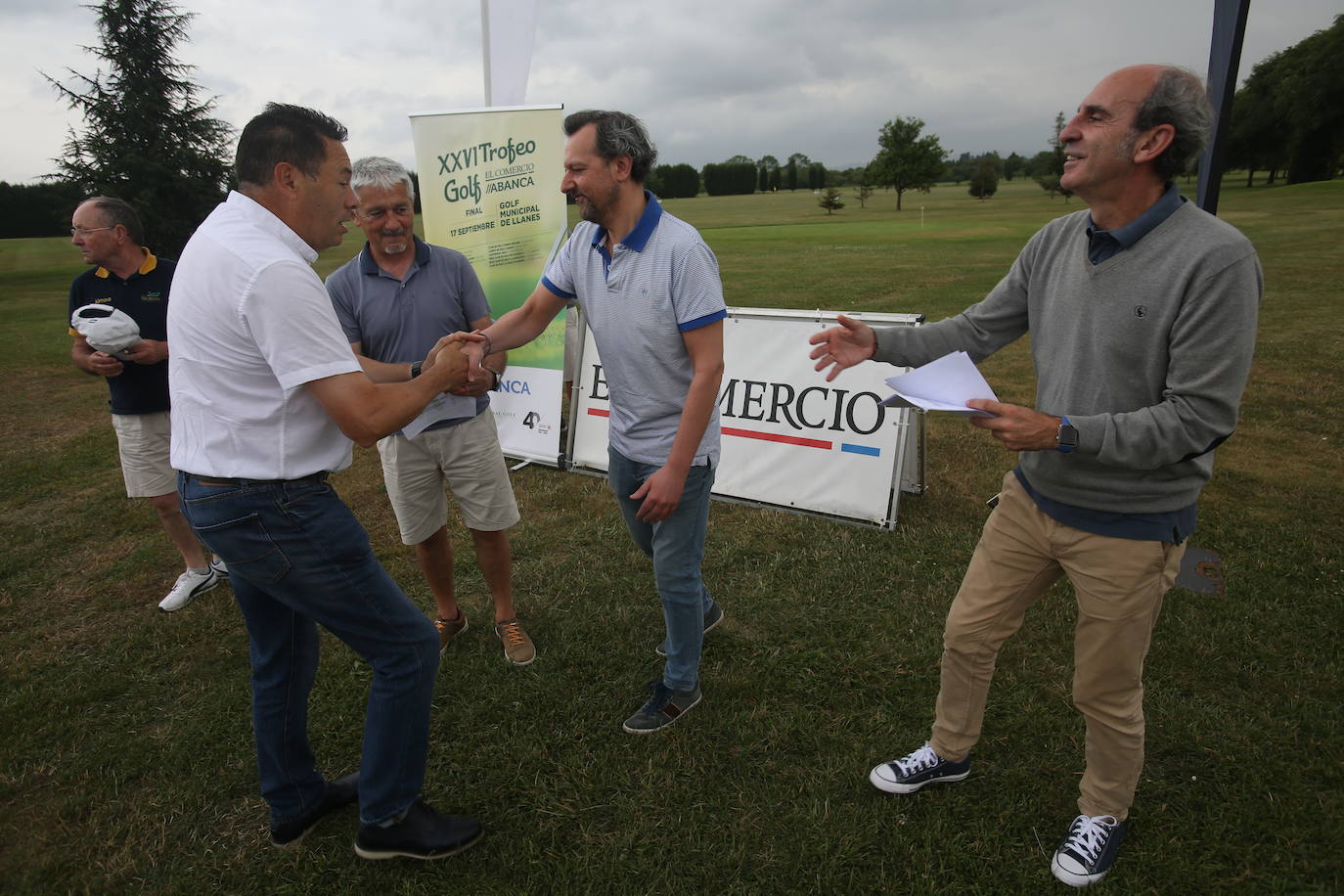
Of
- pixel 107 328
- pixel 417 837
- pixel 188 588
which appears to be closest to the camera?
pixel 417 837

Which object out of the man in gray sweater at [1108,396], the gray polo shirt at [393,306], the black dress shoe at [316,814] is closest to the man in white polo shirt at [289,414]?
the black dress shoe at [316,814]

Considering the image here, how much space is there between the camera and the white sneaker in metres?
4.29

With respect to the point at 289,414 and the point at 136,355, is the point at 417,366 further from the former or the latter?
the point at 136,355

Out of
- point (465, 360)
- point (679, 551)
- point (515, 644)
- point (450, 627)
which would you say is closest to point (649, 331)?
point (465, 360)

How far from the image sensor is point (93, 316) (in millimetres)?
3896

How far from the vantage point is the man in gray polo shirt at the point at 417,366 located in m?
3.30

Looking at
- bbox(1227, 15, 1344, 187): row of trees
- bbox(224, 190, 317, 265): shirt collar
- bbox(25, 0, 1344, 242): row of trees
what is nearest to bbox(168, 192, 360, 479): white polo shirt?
bbox(224, 190, 317, 265): shirt collar

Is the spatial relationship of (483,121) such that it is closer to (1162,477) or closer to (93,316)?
(93,316)

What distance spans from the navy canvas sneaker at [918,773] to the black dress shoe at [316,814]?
200 centimetres

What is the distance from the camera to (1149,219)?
76.4 inches

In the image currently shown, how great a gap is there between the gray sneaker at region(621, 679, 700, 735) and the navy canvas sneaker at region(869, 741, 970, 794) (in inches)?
32.7

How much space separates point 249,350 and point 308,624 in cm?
106

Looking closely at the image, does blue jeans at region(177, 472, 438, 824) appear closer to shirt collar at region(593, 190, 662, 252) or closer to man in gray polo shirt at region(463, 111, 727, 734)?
man in gray polo shirt at region(463, 111, 727, 734)

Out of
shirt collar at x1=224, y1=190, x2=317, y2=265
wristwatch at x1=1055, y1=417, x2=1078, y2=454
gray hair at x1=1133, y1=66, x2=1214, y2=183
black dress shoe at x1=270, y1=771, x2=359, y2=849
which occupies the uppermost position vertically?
gray hair at x1=1133, y1=66, x2=1214, y2=183
